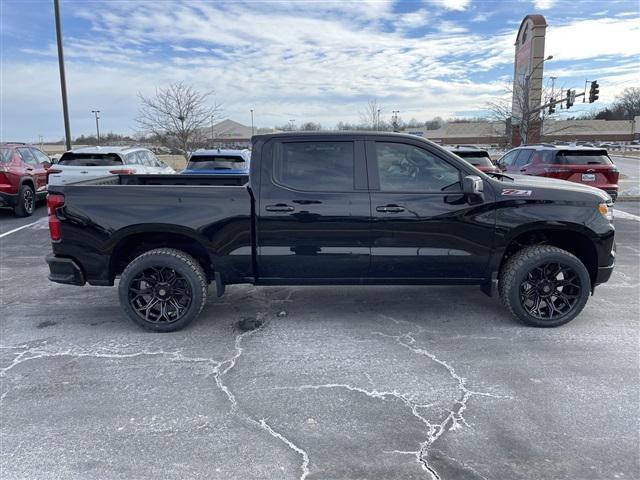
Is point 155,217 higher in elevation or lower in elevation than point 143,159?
lower

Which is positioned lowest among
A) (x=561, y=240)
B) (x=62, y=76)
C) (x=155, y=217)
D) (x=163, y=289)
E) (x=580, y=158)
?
(x=163, y=289)

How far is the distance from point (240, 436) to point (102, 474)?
784 millimetres

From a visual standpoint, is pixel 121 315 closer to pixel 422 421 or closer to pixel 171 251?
pixel 171 251

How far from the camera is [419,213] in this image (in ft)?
14.6

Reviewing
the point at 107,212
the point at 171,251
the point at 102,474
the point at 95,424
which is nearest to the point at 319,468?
the point at 102,474

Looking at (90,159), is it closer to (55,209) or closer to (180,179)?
(180,179)

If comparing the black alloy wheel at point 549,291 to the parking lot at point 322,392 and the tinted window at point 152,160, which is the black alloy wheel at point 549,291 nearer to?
the parking lot at point 322,392

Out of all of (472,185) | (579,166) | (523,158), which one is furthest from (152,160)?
(579,166)

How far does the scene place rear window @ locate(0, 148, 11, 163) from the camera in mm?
11033

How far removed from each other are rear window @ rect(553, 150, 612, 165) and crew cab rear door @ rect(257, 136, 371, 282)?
28.1ft

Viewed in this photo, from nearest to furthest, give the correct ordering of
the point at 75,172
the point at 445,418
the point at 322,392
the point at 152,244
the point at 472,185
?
the point at 445,418, the point at 322,392, the point at 472,185, the point at 152,244, the point at 75,172

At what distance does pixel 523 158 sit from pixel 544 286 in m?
8.83

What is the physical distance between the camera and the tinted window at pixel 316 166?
14.7ft

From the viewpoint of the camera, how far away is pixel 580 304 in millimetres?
4656
